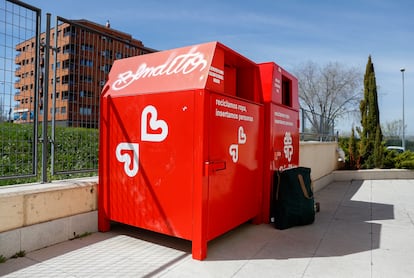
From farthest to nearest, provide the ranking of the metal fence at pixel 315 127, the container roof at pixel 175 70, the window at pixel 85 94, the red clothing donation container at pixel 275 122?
the metal fence at pixel 315 127
the red clothing donation container at pixel 275 122
the window at pixel 85 94
the container roof at pixel 175 70

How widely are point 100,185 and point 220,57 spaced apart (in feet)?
7.35

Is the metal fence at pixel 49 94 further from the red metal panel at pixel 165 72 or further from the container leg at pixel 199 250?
the container leg at pixel 199 250

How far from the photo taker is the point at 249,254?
11.4 feet

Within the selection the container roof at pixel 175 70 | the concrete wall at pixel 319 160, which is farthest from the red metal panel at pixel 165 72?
the concrete wall at pixel 319 160

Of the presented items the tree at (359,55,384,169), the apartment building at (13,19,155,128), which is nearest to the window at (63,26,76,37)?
the apartment building at (13,19,155,128)

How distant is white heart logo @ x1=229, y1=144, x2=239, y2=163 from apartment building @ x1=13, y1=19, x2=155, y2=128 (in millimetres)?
2048

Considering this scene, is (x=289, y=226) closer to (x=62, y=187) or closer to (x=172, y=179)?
(x=172, y=179)

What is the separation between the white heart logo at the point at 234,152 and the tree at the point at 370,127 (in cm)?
963

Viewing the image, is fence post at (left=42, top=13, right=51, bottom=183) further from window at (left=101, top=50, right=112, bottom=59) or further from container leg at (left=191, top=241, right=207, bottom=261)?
container leg at (left=191, top=241, right=207, bottom=261)

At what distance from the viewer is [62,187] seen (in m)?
3.64

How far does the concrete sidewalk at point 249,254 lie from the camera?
9.79 ft

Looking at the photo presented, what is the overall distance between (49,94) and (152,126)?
1.47m

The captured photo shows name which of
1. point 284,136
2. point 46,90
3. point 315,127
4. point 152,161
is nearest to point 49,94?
point 46,90

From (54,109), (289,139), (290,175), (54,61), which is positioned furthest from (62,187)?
(289,139)
